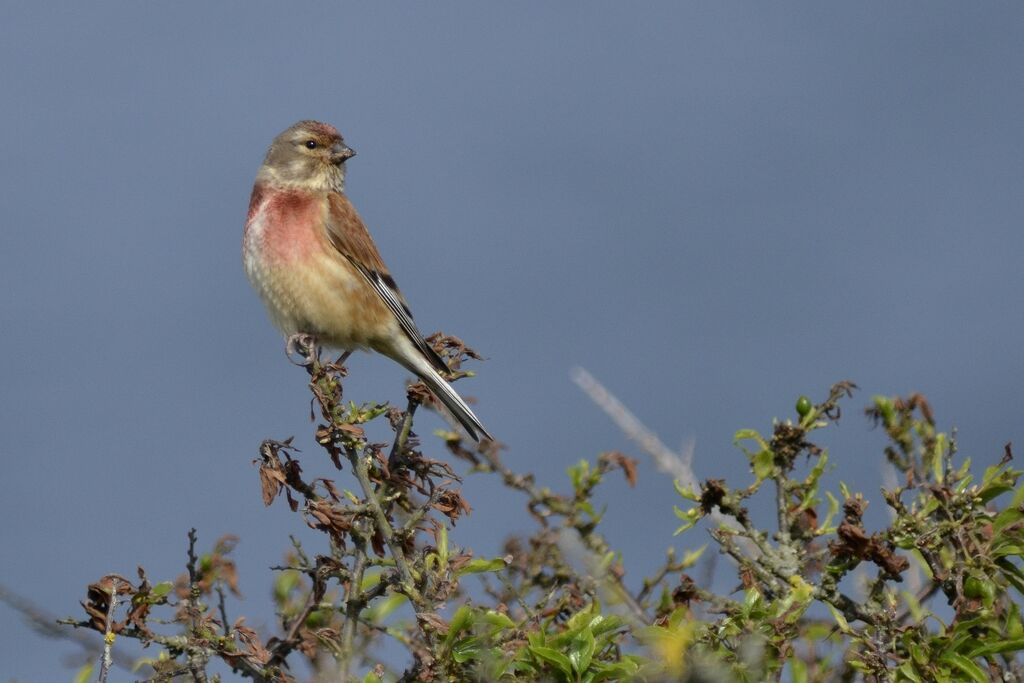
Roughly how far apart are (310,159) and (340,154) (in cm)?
16

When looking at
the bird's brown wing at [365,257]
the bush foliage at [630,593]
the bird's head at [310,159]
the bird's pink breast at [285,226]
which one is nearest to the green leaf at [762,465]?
the bush foliage at [630,593]

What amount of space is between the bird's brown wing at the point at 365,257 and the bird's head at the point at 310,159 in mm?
298

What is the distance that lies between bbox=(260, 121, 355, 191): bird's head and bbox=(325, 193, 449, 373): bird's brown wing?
298 mm

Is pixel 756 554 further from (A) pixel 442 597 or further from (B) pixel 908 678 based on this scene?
(A) pixel 442 597

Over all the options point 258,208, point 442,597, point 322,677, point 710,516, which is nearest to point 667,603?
point 710,516

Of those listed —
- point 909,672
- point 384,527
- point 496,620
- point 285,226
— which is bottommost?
point 496,620

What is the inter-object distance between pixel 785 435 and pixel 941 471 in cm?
46

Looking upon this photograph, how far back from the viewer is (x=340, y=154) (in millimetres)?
6645

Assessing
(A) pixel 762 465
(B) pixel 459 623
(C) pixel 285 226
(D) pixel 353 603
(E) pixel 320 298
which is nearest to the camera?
(B) pixel 459 623

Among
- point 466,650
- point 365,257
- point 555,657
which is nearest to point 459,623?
point 466,650

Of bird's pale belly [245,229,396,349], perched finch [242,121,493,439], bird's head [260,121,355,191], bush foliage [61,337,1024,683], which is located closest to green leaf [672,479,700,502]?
bush foliage [61,337,1024,683]

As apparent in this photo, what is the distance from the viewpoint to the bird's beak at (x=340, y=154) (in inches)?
261

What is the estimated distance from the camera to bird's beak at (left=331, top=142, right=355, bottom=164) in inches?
261

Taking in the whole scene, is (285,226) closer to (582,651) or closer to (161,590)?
(161,590)
